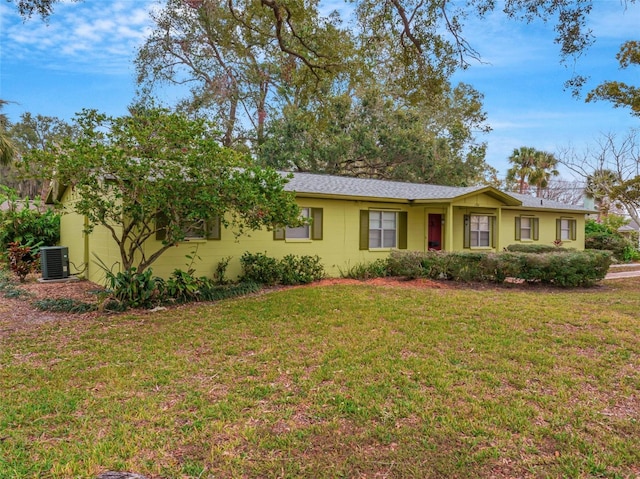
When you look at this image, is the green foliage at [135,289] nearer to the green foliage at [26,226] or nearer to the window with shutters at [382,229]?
the window with shutters at [382,229]

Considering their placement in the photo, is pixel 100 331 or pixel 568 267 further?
pixel 568 267

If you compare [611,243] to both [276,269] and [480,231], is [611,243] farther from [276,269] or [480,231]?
[276,269]

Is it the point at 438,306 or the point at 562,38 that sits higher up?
the point at 562,38

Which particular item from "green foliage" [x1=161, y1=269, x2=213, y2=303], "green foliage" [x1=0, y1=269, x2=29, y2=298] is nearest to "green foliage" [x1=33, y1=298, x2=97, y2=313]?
"green foliage" [x1=161, y1=269, x2=213, y2=303]

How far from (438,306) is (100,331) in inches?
240

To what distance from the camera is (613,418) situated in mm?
3658

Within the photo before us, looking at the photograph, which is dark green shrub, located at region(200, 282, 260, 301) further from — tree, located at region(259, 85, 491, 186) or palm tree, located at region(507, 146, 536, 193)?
palm tree, located at region(507, 146, 536, 193)

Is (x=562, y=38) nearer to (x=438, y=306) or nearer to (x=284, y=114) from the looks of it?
(x=438, y=306)

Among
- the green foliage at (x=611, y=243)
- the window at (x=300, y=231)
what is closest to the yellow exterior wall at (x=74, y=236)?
the window at (x=300, y=231)

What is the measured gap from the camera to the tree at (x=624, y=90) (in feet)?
35.6

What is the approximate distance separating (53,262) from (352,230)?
9229 mm

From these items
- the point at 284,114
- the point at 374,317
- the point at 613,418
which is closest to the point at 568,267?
the point at 374,317

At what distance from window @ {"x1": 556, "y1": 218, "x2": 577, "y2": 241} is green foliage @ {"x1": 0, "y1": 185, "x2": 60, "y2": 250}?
73.3 feet

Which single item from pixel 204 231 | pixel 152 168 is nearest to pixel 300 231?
pixel 204 231
